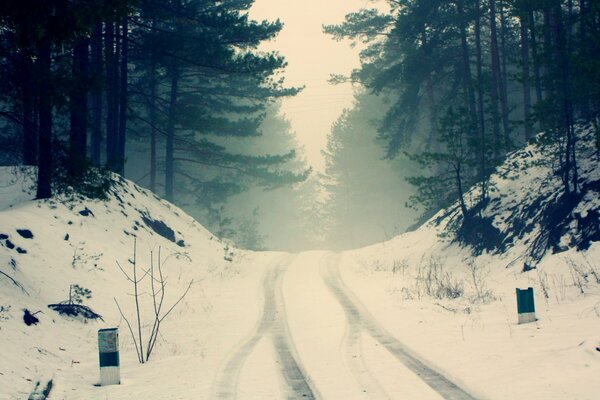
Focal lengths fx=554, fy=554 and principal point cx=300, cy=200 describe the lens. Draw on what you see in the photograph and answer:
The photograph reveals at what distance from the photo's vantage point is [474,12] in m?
27.1

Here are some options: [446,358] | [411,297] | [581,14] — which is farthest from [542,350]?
[581,14]

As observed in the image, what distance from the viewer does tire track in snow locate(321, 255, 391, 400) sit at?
21.7ft

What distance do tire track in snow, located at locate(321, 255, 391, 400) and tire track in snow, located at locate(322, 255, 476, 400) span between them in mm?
89

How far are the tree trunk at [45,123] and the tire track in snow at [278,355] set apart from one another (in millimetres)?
6176

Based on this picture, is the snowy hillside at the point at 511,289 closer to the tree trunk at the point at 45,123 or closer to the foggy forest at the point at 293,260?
the foggy forest at the point at 293,260

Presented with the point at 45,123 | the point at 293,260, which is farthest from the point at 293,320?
the point at 293,260

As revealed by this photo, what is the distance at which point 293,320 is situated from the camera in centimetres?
1195

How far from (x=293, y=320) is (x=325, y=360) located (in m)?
3.64

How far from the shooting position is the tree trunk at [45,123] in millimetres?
11258

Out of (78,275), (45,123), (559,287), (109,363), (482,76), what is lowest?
(109,363)

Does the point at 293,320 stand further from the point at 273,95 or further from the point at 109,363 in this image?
the point at 273,95

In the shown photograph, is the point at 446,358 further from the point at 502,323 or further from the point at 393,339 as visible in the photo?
the point at 502,323

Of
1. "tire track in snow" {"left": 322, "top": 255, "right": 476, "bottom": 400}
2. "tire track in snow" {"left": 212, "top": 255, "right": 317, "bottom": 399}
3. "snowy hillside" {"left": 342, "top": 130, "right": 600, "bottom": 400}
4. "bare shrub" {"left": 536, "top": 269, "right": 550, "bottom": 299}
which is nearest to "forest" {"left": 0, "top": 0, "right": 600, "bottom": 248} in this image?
"snowy hillside" {"left": 342, "top": 130, "right": 600, "bottom": 400}

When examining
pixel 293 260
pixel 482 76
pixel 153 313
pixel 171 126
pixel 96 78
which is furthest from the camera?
pixel 171 126
